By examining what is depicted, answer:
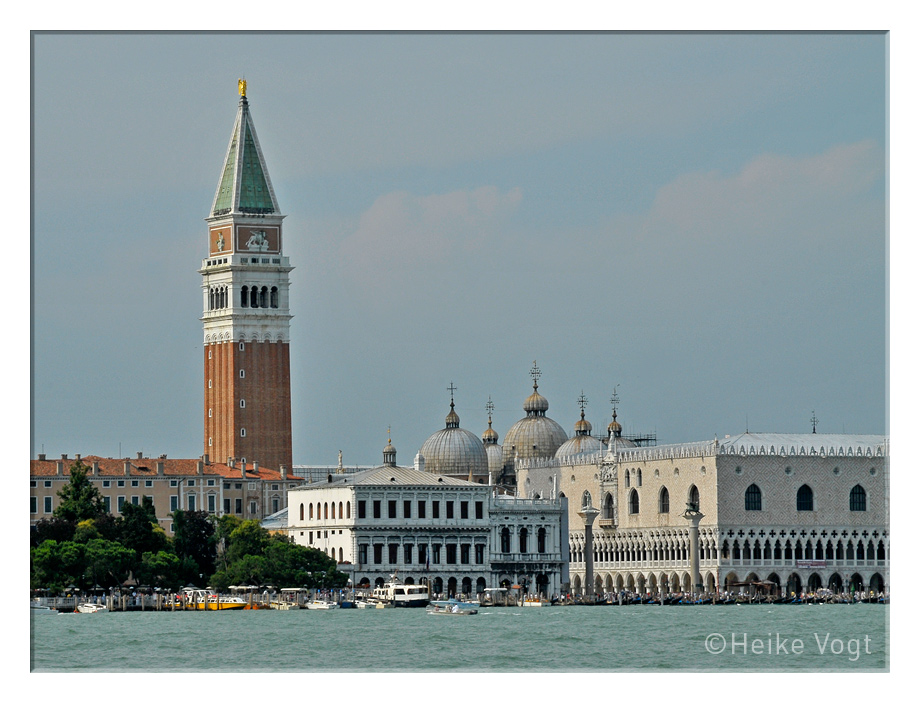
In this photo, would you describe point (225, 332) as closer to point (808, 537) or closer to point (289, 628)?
point (808, 537)

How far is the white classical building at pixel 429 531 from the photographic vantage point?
90625 millimetres

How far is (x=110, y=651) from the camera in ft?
159

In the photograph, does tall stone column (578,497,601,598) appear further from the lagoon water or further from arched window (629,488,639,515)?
the lagoon water

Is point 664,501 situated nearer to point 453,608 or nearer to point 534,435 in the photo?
point 534,435

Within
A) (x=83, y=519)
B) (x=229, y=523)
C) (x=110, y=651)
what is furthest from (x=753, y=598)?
(x=110, y=651)

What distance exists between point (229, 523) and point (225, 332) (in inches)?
1002

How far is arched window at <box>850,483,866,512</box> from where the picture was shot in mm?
99312

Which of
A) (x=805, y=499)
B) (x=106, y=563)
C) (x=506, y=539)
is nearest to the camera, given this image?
(x=106, y=563)

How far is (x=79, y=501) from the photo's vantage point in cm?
8269

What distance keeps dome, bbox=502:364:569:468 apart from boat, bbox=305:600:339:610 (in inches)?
1480

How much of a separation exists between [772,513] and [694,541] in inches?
151

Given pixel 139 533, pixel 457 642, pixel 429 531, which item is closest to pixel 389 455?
pixel 429 531

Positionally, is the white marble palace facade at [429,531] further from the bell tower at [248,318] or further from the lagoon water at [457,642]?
the lagoon water at [457,642]

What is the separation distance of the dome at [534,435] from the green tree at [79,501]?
3561 cm
